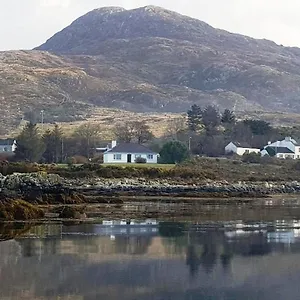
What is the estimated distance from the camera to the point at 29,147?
7106 centimetres

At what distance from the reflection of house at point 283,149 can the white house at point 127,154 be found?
660 inches

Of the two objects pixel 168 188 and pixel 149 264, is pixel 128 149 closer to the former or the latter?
pixel 168 188

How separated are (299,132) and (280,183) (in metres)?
49.6

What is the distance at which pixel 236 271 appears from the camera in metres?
17.6

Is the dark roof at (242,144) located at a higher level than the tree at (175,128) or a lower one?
lower

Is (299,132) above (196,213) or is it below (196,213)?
above

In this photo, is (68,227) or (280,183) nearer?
(68,227)

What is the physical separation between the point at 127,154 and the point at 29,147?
1117cm

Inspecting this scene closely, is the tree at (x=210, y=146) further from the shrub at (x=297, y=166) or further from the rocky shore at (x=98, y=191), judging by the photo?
the rocky shore at (x=98, y=191)

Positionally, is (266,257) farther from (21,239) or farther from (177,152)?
(177,152)

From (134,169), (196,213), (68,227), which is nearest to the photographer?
(68,227)

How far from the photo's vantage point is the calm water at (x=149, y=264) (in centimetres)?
1510

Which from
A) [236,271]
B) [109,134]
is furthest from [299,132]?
[236,271]

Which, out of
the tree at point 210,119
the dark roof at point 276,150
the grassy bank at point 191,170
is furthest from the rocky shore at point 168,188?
the tree at point 210,119
